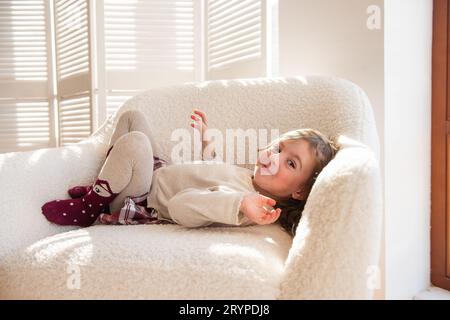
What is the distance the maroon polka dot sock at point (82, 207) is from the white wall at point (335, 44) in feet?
2.71

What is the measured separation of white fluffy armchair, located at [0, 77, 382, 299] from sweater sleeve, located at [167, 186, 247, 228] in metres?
0.03

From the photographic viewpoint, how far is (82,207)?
1108mm

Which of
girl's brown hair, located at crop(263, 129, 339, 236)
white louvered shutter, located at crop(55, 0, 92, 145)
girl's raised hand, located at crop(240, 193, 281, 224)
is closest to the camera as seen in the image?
girl's raised hand, located at crop(240, 193, 281, 224)

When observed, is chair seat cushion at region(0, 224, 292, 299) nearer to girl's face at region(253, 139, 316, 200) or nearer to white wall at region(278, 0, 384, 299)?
girl's face at region(253, 139, 316, 200)

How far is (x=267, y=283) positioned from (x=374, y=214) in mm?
211

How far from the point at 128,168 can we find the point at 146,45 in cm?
117

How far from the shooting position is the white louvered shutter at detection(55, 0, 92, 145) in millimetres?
2199

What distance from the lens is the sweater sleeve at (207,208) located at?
934 millimetres

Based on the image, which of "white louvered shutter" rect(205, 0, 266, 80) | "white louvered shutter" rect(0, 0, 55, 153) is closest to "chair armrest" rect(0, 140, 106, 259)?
"white louvered shutter" rect(205, 0, 266, 80)

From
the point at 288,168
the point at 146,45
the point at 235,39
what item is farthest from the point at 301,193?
the point at 146,45

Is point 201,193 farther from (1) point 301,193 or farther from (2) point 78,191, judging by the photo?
(2) point 78,191

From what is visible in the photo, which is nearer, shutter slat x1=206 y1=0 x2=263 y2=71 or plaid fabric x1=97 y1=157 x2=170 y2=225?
plaid fabric x1=97 y1=157 x2=170 y2=225

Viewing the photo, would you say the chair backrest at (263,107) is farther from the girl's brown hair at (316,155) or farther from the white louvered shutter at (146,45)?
the white louvered shutter at (146,45)

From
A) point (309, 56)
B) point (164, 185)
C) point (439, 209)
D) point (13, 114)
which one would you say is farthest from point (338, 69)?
point (13, 114)
